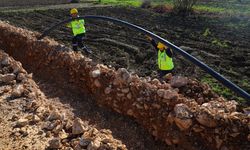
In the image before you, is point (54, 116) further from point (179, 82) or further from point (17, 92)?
point (179, 82)

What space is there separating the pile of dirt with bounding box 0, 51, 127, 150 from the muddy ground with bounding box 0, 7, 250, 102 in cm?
381

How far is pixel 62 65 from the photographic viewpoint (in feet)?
33.6

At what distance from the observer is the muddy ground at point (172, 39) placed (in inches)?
473

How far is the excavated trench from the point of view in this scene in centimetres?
583

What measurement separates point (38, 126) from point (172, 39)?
9805mm

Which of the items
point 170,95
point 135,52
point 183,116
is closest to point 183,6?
point 135,52

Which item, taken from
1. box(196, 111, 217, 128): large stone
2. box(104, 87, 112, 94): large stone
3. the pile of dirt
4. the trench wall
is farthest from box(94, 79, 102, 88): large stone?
the trench wall

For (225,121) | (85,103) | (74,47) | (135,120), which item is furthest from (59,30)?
(225,121)

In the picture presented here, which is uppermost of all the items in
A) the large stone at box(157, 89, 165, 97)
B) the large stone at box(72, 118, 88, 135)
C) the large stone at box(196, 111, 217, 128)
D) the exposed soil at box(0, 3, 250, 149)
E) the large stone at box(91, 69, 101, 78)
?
the large stone at box(157, 89, 165, 97)

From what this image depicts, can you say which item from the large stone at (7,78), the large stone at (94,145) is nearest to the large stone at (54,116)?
the large stone at (94,145)

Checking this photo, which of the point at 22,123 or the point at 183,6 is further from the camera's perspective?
the point at 183,6

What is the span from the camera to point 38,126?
7168mm

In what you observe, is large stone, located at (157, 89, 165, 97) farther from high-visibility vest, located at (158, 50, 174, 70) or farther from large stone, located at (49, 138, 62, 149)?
high-visibility vest, located at (158, 50, 174, 70)

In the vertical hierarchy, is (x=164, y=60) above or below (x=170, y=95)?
below
